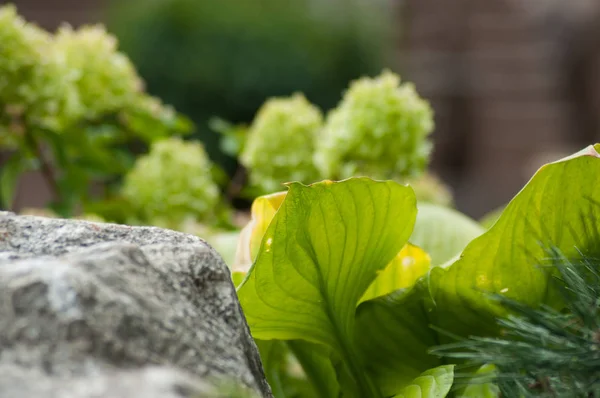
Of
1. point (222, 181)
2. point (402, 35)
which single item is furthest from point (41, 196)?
point (222, 181)

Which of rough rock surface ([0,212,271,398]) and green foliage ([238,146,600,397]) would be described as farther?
green foliage ([238,146,600,397])

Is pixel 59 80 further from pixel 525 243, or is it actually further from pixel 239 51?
pixel 239 51

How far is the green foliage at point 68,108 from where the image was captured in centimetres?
70

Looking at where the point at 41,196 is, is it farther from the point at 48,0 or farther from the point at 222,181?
the point at 222,181

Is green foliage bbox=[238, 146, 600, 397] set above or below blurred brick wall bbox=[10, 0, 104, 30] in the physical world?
below

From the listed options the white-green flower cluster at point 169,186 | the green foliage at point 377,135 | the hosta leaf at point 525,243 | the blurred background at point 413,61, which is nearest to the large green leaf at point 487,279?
the hosta leaf at point 525,243

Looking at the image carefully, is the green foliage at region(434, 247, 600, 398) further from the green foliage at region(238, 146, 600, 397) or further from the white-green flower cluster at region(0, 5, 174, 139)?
the white-green flower cluster at region(0, 5, 174, 139)

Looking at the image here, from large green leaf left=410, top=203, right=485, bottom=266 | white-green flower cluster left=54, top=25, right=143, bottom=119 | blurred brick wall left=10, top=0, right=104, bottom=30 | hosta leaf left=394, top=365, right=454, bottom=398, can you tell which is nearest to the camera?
hosta leaf left=394, top=365, right=454, bottom=398

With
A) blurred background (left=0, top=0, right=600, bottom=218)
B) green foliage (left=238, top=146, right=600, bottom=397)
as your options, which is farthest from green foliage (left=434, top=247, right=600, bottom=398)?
blurred background (left=0, top=0, right=600, bottom=218)

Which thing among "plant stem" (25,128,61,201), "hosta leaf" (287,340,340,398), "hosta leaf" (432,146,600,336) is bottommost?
"hosta leaf" (287,340,340,398)

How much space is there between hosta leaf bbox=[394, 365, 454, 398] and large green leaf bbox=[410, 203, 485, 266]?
194 mm

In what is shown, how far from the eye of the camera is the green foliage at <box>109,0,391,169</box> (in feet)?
9.90

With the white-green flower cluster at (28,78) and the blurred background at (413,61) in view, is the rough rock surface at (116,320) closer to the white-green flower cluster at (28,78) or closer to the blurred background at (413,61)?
the white-green flower cluster at (28,78)

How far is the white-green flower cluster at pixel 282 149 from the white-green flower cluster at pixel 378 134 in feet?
0.22
